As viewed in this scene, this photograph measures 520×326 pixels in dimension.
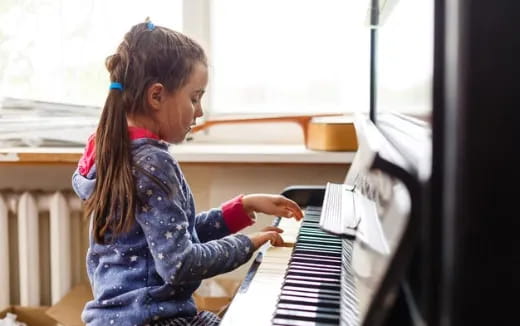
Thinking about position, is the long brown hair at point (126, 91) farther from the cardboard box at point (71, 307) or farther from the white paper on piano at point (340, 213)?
the cardboard box at point (71, 307)

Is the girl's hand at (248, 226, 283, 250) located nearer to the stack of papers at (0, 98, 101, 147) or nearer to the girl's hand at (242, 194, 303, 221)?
the girl's hand at (242, 194, 303, 221)

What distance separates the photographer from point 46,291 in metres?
1.78

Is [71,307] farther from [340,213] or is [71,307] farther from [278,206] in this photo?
[340,213]

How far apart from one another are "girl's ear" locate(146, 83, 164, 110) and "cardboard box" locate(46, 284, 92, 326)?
83cm

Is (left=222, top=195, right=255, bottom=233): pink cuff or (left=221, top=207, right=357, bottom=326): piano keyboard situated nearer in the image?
(left=221, top=207, right=357, bottom=326): piano keyboard

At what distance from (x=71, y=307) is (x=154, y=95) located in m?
0.87

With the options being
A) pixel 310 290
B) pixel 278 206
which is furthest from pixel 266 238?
pixel 310 290

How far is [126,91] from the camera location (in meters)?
1.00

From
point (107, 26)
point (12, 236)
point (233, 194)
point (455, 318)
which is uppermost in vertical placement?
point (107, 26)

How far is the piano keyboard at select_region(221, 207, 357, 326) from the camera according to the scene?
1.93 feet

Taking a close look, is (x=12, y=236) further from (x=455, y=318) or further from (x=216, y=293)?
(x=455, y=318)

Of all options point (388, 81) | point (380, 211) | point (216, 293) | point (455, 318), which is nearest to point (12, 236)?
point (216, 293)

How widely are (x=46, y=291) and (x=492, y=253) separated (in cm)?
166

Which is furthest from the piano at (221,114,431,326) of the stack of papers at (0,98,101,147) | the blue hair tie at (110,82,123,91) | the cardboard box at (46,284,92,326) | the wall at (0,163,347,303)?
the stack of papers at (0,98,101,147)
